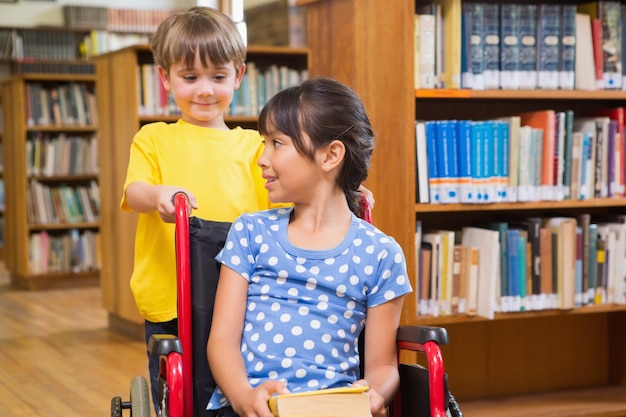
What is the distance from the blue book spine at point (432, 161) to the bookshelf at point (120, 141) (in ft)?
7.23

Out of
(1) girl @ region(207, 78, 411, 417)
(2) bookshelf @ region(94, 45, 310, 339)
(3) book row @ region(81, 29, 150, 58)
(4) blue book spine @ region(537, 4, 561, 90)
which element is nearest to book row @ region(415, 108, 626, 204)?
(4) blue book spine @ region(537, 4, 561, 90)

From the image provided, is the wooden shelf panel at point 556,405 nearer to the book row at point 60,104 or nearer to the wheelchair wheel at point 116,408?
the wheelchair wheel at point 116,408

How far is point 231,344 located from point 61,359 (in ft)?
9.69

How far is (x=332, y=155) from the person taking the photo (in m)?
1.79

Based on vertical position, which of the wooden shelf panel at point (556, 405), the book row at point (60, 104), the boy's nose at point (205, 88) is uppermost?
the book row at point (60, 104)

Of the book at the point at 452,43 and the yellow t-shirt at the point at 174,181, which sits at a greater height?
the book at the point at 452,43

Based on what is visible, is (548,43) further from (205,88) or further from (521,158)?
(205,88)

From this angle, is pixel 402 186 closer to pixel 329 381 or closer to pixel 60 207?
pixel 329 381

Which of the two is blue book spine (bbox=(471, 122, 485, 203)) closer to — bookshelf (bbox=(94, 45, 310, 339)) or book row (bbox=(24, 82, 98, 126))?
bookshelf (bbox=(94, 45, 310, 339))

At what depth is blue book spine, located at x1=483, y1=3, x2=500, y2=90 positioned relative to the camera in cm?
306

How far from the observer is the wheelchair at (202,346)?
1686 millimetres

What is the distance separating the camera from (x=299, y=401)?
1.52 m

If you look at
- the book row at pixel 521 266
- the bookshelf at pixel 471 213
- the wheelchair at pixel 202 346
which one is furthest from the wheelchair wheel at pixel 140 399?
the book row at pixel 521 266

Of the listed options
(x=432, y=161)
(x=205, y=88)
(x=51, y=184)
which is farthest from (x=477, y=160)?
(x=51, y=184)
